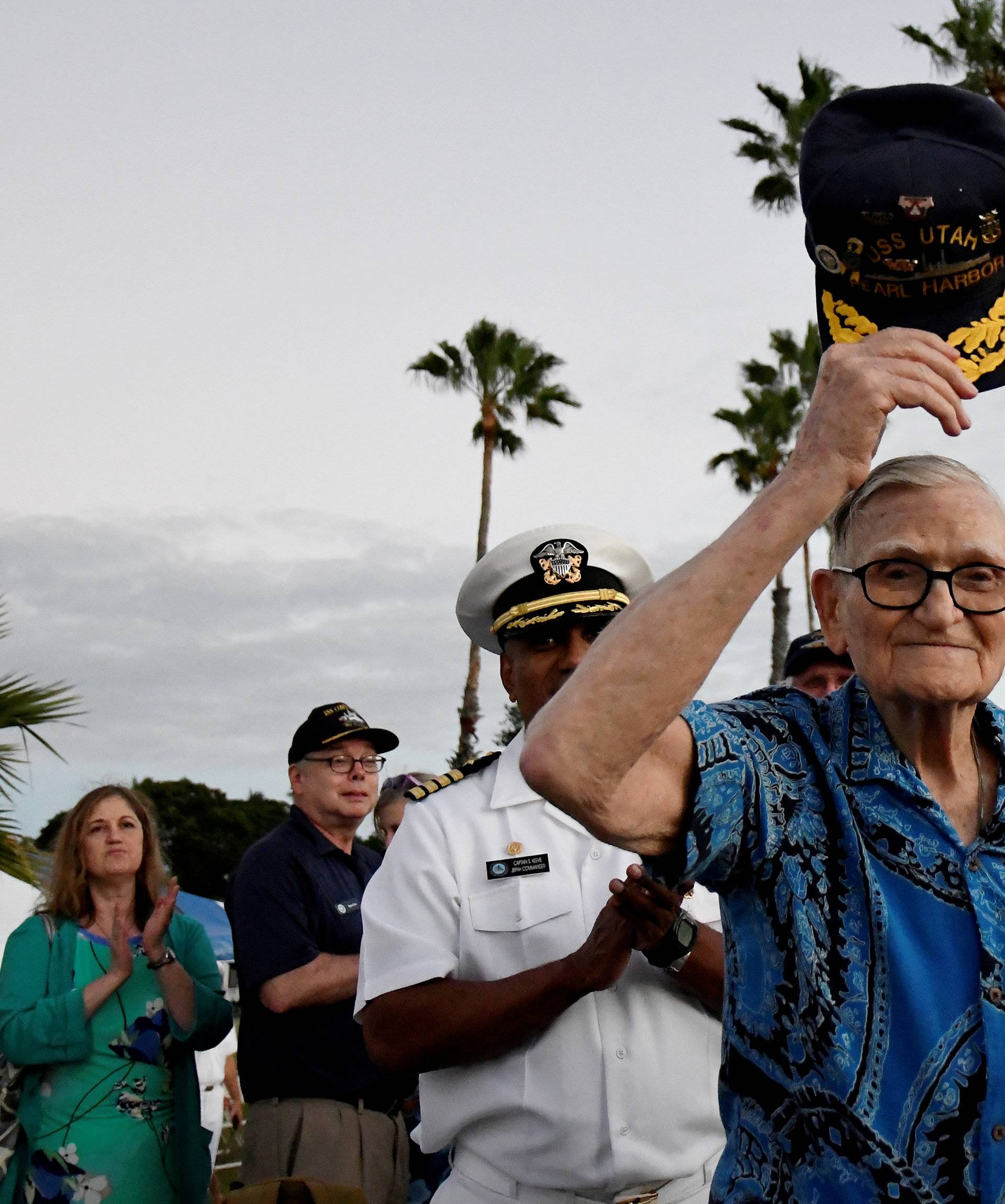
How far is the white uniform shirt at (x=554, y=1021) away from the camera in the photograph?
2885 millimetres

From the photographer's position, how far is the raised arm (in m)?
1.78

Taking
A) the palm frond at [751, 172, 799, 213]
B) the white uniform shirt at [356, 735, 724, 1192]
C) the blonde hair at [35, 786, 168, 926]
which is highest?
the palm frond at [751, 172, 799, 213]

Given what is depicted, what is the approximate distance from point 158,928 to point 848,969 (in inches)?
138

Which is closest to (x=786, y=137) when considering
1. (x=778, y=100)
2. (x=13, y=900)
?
(x=778, y=100)

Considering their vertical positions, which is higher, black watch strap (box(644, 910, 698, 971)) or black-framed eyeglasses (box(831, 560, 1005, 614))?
black-framed eyeglasses (box(831, 560, 1005, 614))

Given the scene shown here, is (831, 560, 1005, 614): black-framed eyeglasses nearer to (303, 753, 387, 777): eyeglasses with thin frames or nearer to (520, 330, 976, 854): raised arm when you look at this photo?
(520, 330, 976, 854): raised arm

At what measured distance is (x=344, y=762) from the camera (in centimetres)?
540

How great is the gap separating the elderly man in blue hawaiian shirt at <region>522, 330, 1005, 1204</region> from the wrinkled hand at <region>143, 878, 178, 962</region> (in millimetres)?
3229

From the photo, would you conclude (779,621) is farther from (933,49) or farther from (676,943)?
(676,943)

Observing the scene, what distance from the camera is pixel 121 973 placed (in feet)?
15.8

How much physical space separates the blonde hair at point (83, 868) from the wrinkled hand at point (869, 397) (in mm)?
3901

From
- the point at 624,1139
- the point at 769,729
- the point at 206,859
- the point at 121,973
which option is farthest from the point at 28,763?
the point at 206,859

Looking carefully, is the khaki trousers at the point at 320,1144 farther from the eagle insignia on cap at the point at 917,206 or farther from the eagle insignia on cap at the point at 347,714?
the eagle insignia on cap at the point at 917,206

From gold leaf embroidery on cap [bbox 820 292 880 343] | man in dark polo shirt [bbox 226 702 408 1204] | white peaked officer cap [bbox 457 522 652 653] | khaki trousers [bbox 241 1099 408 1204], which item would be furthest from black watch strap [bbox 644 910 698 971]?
khaki trousers [bbox 241 1099 408 1204]
